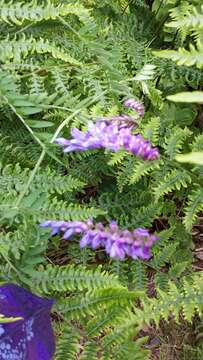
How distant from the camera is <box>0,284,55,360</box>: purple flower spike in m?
1.38

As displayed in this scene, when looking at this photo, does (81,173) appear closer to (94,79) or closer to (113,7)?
(94,79)

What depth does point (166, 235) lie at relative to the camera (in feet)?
6.26

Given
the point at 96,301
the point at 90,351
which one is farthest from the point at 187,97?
the point at 90,351

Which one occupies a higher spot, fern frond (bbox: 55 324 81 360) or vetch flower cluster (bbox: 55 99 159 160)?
vetch flower cluster (bbox: 55 99 159 160)

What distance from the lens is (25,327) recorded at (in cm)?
141

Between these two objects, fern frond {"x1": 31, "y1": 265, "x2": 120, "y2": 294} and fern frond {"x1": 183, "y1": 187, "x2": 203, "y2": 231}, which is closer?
fern frond {"x1": 31, "y1": 265, "x2": 120, "y2": 294}

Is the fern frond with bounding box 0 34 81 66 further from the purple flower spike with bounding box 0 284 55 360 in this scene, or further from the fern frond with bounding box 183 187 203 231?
the purple flower spike with bounding box 0 284 55 360

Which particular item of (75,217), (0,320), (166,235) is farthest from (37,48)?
(0,320)

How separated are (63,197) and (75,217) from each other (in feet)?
1.36

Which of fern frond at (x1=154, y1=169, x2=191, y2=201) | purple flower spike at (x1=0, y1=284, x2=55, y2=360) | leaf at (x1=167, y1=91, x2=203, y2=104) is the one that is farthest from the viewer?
fern frond at (x1=154, y1=169, x2=191, y2=201)

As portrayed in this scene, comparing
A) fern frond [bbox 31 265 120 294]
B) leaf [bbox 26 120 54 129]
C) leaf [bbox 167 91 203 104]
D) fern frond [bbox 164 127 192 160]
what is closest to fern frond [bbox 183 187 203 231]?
fern frond [bbox 164 127 192 160]

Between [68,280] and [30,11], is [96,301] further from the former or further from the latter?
[30,11]

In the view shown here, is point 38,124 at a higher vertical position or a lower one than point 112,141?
lower

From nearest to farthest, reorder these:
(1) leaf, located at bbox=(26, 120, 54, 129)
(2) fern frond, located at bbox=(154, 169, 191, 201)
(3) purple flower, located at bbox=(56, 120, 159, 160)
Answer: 1. (3) purple flower, located at bbox=(56, 120, 159, 160)
2. (1) leaf, located at bbox=(26, 120, 54, 129)
3. (2) fern frond, located at bbox=(154, 169, 191, 201)
